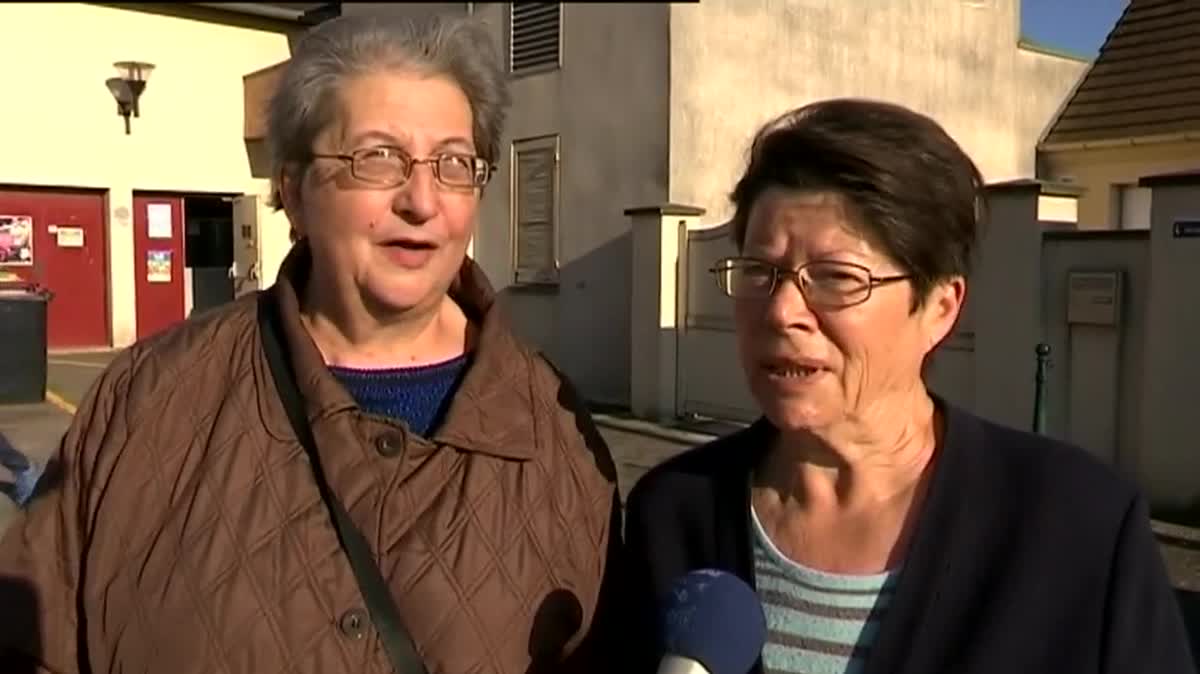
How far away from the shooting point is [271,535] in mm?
1781

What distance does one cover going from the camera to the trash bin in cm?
1050

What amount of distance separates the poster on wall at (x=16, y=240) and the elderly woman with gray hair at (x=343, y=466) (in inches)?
592

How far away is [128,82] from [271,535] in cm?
1469

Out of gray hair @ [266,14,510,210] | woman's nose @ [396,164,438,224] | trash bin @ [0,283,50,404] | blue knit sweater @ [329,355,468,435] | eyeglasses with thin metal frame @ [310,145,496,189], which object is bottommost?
trash bin @ [0,283,50,404]

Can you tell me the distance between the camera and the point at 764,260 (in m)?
1.72

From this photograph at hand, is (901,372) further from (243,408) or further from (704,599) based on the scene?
(243,408)

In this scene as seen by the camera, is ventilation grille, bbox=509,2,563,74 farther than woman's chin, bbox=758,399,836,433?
Yes

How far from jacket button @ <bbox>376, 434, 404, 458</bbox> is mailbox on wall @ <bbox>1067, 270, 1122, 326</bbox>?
665 cm

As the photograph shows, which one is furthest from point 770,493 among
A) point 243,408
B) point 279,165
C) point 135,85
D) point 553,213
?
point 135,85

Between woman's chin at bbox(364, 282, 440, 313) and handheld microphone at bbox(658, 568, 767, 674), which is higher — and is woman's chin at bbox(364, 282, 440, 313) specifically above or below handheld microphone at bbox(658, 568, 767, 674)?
above

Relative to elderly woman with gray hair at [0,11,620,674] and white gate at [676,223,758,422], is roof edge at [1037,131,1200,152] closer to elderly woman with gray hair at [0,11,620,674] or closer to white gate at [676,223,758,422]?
white gate at [676,223,758,422]

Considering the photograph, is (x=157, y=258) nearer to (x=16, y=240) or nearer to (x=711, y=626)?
(x=16, y=240)

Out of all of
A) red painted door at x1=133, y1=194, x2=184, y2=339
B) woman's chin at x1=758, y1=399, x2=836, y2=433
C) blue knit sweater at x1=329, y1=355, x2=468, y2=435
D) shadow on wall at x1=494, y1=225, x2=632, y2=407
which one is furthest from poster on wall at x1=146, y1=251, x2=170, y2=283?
woman's chin at x1=758, y1=399, x2=836, y2=433

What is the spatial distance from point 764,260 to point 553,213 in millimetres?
11308
